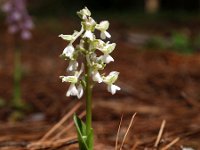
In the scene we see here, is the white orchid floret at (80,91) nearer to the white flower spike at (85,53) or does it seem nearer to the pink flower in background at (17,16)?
the white flower spike at (85,53)

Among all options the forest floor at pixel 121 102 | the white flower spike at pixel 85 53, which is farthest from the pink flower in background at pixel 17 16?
the white flower spike at pixel 85 53

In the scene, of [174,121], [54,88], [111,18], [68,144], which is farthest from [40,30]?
[68,144]

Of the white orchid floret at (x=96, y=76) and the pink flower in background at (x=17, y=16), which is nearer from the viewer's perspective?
the white orchid floret at (x=96, y=76)

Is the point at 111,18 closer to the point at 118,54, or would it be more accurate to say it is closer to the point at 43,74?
the point at 118,54

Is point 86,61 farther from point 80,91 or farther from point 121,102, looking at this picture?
point 121,102

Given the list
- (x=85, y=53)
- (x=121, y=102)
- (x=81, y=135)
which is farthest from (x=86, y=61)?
(x=121, y=102)

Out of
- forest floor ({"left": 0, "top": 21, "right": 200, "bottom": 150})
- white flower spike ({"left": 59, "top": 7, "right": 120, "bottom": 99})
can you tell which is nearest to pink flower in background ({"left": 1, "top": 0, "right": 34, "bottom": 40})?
forest floor ({"left": 0, "top": 21, "right": 200, "bottom": 150})

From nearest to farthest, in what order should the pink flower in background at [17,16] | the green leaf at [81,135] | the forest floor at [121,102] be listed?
the green leaf at [81,135] → the forest floor at [121,102] → the pink flower in background at [17,16]
